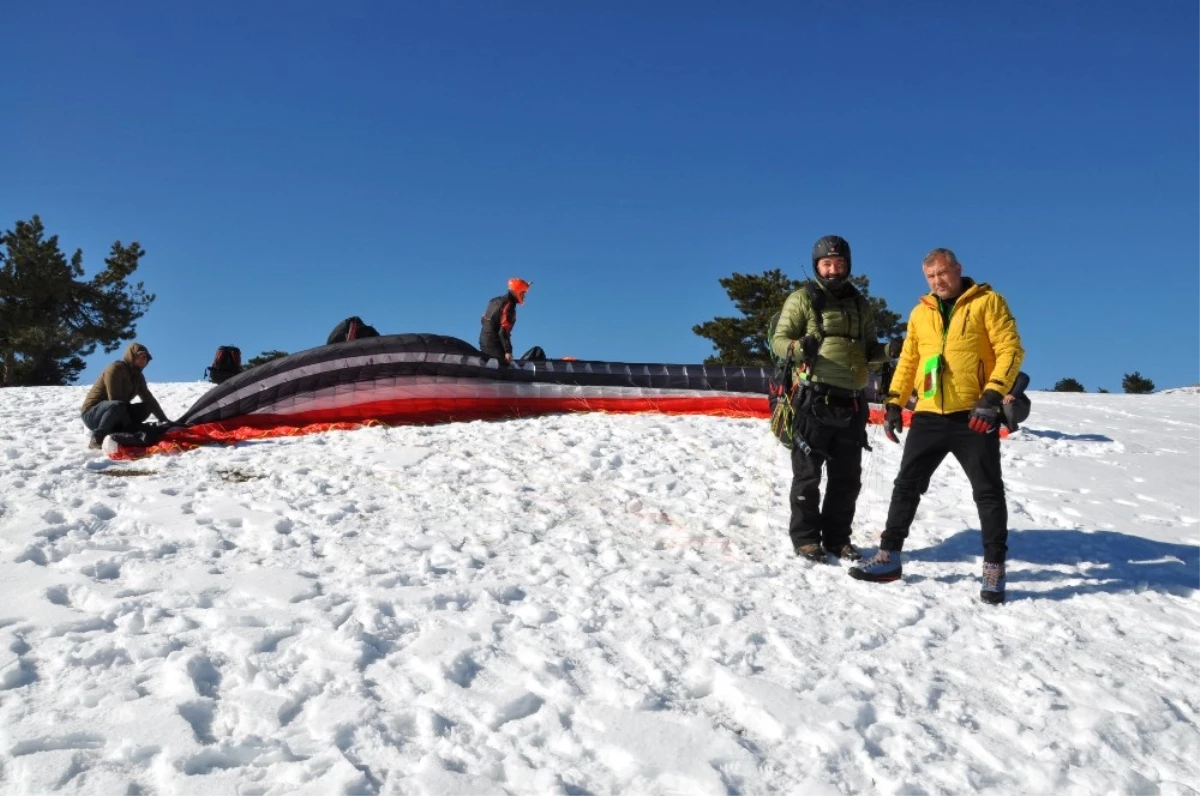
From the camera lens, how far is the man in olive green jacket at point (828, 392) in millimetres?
5469

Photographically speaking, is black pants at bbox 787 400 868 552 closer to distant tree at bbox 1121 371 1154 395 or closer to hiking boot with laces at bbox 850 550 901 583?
hiking boot with laces at bbox 850 550 901 583

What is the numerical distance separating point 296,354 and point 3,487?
4606mm

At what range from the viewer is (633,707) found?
3.26 m

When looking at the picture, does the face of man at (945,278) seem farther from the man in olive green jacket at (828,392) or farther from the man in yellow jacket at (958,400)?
the man in olive green jacket at (828,392)

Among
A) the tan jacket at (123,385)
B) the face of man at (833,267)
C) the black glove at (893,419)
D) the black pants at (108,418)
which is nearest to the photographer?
the black glove at (893,419)

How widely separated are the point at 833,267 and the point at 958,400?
120 centimetres

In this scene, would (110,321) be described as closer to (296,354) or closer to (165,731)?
(296,354)

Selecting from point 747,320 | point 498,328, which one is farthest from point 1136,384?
point 498,328

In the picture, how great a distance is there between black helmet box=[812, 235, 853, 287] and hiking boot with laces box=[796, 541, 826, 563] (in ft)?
5.79

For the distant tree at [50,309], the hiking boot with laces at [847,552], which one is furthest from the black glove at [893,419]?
the distant tree at [50,309]

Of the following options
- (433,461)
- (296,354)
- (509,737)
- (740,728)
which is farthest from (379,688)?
(296,354)

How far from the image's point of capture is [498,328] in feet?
36.6

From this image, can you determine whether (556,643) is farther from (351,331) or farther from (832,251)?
(351,331)

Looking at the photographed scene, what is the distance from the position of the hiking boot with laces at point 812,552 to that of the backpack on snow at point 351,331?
7656mm
